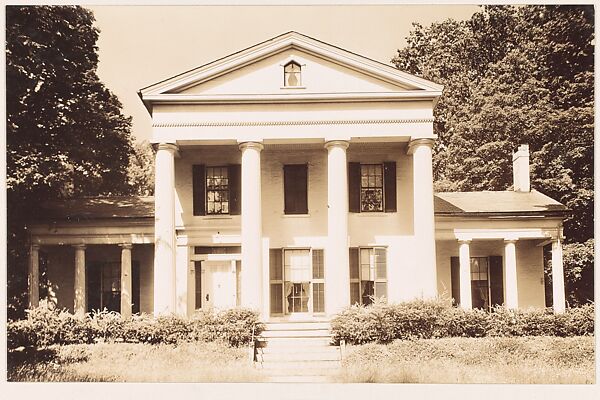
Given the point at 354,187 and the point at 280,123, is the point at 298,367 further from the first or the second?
the point at 280,123

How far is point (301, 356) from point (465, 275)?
8068 mm

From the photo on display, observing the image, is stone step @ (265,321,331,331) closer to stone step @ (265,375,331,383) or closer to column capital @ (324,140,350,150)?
stone step @ (265,375,331,383)

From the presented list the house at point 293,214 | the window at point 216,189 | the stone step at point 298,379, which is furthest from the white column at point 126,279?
the stone step at point 298,379

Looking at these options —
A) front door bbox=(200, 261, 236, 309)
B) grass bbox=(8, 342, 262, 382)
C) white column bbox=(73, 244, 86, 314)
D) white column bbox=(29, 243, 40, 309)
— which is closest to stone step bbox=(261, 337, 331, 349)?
grass bbox=(8, 342, 262, 382)

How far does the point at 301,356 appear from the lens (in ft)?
67.8

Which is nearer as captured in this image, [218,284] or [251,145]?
[251,145]

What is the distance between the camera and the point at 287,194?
25656 mm

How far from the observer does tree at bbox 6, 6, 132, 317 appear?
23.3m

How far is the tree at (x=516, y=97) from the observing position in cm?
2316

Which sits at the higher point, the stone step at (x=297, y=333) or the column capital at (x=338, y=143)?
the column capital at (x=338, y=143)

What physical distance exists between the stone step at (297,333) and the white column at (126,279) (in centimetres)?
Result: 553

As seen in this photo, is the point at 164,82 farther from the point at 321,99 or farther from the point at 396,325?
the point at 396,325

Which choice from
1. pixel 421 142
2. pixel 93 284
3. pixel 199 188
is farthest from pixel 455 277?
pixel 93 284

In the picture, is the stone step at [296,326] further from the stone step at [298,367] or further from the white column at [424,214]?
the white column at [424,214]
